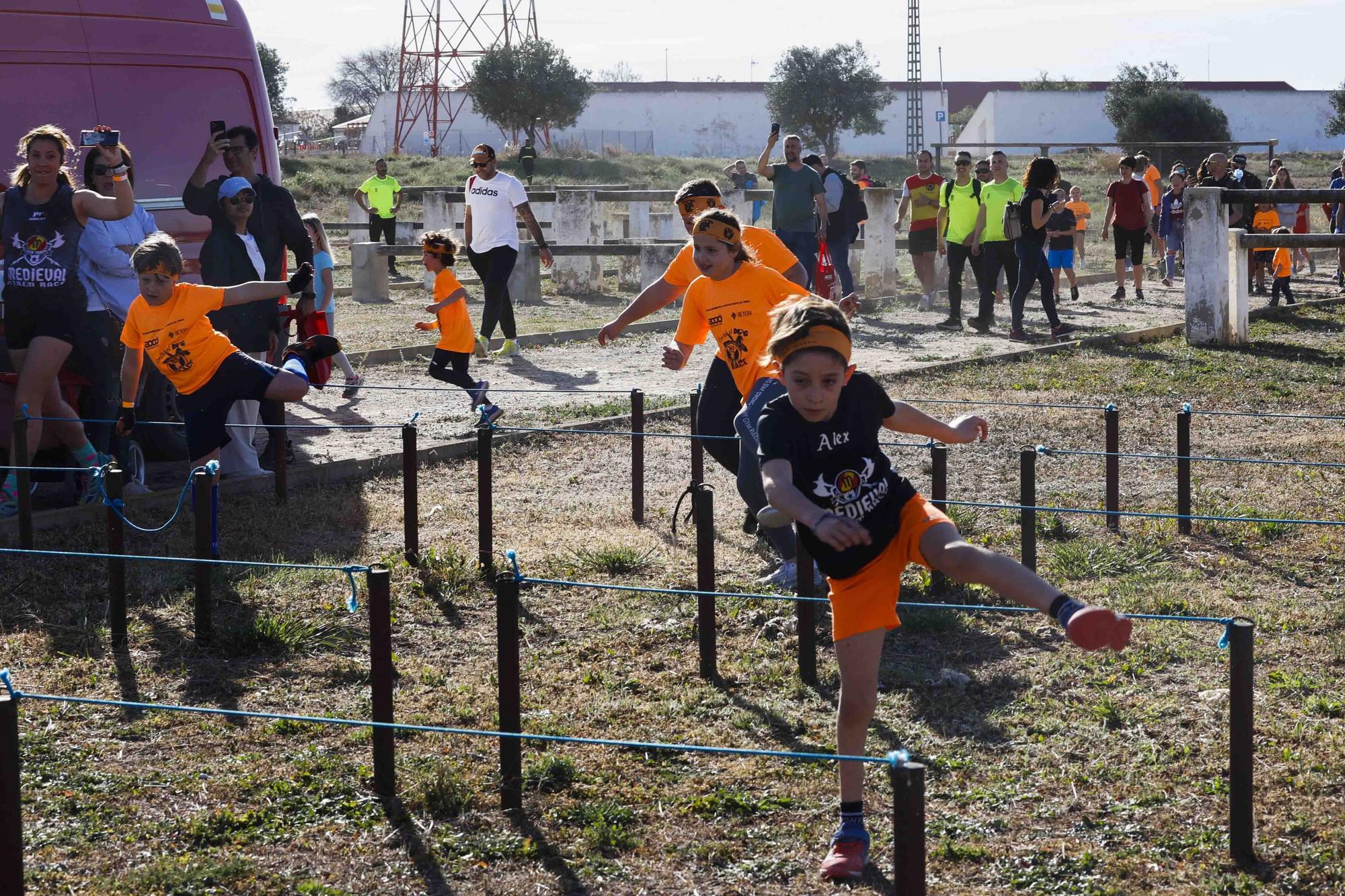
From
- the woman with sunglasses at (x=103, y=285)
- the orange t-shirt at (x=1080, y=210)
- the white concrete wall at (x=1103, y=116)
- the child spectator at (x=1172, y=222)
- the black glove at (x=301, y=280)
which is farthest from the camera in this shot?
the white concrete wall at (x=1103, y=116)

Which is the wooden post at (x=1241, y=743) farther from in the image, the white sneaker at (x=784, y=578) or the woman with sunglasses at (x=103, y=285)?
the woman with sunglasses at (x=103, y=285)

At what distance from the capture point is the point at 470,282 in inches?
854

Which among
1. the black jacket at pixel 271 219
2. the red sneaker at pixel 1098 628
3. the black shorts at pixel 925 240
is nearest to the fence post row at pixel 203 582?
the red sneaker at pixel 1098 628

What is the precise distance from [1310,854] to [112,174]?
658 cm

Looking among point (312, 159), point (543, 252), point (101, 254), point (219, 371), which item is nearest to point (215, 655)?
point (219, 371)

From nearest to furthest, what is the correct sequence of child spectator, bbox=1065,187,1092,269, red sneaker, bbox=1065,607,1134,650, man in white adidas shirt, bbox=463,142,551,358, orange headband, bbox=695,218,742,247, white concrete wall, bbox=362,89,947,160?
1. red sneaker, bbox=1065,607,1134,650
2. orange headband, bbox=695,218,742,247
3. man in white adidas shirt, bbox=463,142,551,358
4. child spectator, bbox=1065,187,1092,269
5. white concrete wall, bbox=362,89,947,160

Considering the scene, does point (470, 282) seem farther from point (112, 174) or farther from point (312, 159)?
point (312, 159)

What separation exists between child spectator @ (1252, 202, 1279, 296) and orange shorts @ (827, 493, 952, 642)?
16.7 m

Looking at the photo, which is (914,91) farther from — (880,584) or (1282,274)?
(880,584)

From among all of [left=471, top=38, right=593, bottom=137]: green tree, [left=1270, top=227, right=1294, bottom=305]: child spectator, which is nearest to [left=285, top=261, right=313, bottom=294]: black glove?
[left=1270, top=227, right=1294, bottom=305]: child spectator

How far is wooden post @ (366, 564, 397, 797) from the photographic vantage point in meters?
4.47

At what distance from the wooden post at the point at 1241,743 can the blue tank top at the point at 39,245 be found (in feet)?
20.4

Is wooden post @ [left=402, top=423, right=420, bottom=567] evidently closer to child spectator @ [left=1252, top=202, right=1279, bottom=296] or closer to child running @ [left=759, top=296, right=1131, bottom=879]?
child running @ [left=759, top=296, right=1131, bottom=879]

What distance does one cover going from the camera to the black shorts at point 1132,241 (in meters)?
18.3
